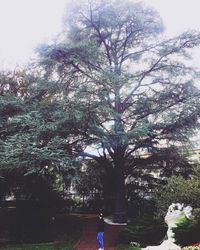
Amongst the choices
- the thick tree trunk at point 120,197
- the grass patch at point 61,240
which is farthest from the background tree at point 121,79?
the grass patch at point 61,240

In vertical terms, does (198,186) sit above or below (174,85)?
below

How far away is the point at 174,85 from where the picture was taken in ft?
66.3

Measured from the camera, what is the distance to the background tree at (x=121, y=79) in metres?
18.0

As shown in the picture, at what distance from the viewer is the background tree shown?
18016 mm

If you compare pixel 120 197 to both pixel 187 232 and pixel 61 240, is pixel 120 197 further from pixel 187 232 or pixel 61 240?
pixel 187 232

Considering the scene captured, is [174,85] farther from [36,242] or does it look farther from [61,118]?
[36,242]

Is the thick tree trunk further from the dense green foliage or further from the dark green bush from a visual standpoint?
the dark green bush

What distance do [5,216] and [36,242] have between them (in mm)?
6900

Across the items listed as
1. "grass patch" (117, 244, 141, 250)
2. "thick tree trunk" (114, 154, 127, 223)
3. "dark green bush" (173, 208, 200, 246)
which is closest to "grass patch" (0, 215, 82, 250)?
"grass patch" (117, 244, 141, 250)

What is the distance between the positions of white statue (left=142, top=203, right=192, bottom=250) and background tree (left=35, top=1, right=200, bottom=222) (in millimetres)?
4234

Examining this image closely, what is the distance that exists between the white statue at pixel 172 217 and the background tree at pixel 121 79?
13.9 ft

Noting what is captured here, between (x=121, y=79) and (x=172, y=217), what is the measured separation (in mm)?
7543

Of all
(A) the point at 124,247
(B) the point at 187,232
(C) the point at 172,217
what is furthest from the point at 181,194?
(A) the point at 124,247

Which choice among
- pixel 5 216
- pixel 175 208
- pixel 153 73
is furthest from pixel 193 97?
pixel 5 216
